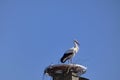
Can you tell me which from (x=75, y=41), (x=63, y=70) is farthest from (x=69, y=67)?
(x=75, y=41)

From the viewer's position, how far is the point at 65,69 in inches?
911

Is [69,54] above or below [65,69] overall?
above

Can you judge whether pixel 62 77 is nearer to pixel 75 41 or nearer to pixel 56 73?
pixel 56 73

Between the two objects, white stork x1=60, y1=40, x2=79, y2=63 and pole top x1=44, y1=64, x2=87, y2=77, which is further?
white stork x1=60, y1=40, x2=79, y2=63

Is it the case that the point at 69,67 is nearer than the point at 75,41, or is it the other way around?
the point at 69,67

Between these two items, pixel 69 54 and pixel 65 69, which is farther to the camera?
pixel 69 54

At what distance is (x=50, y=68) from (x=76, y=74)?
60.8 inches

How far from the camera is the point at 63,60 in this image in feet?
77.4

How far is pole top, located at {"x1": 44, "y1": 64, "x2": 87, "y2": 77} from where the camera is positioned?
2300 cm

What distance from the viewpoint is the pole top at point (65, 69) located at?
2300 centimetres

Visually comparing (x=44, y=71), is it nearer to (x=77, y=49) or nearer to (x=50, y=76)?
(x=50, y=76)

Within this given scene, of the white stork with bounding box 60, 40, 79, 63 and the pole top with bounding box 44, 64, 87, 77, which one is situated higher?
the white stork with bounding box 60, 40, 79, 63

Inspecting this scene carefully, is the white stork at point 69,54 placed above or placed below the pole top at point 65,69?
above

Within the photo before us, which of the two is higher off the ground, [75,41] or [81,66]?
[75,41]
